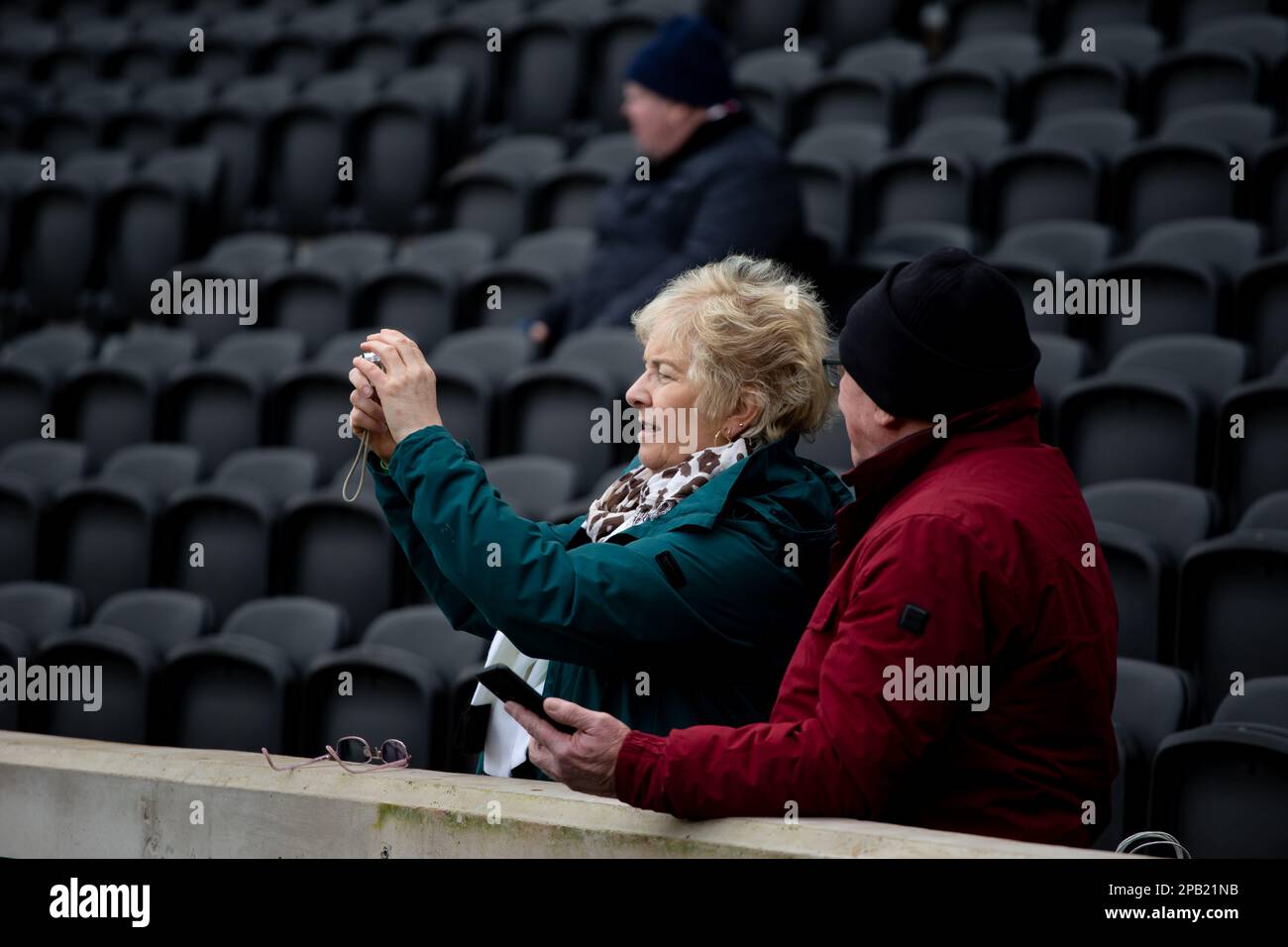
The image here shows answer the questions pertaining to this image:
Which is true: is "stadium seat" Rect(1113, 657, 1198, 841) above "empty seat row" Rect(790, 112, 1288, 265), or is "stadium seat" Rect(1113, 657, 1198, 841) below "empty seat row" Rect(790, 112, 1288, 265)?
below

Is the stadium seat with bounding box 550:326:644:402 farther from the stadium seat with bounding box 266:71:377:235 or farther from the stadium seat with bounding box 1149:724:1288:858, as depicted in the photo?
the stadium seat with bounding box 266:71:377:235

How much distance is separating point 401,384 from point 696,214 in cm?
260

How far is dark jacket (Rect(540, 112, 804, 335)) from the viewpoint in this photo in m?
4.05

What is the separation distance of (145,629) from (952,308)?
3.25 m

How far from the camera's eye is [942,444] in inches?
57.7

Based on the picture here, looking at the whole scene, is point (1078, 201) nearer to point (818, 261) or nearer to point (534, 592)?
point (818, 261)

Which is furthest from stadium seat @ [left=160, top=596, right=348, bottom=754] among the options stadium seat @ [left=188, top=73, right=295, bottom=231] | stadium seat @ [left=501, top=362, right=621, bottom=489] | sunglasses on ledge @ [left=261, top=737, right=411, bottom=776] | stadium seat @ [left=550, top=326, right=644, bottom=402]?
stadium seat @ [left=188, top=73, right=295, bottom=231]

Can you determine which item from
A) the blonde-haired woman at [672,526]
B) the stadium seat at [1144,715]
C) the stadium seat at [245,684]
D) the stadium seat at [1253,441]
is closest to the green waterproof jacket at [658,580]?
the blonde-haired woman at [672,526]

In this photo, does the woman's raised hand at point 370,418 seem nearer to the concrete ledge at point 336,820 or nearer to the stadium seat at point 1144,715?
the concrete ledge at point 336,820

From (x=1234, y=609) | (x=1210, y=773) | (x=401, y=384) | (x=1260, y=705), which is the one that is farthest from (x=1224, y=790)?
(x=401, y=384)

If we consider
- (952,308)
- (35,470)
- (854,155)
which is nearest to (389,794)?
(952,308)

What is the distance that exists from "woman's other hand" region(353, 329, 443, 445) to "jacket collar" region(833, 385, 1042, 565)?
Result: 1.79 ft

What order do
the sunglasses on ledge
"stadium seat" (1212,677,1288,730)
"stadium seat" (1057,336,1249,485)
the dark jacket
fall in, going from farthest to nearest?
the dark jacket, "stadium seat" (1057,336,1249,485), "stadium seat" (1212,677,1288,730), the sunglasses on ledge

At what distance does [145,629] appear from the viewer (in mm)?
4078
